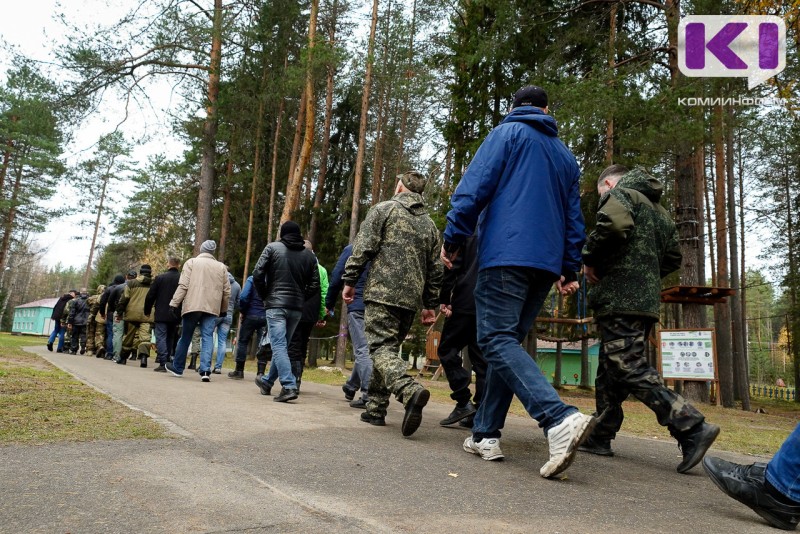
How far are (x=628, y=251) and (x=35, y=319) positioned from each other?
251ft

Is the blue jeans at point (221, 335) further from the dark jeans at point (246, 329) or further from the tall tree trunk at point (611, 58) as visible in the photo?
the tall tree trunk at point (611, 58)

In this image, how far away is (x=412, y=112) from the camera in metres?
25.2

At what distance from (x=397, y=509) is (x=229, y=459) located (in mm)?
1167

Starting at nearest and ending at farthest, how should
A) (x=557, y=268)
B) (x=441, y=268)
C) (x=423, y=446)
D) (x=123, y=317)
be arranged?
(x=557, y=268), (x=423, y=446), (x=441, y=268), (x=123, y=317)

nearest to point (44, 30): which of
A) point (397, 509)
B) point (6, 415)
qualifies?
point (6, 415)

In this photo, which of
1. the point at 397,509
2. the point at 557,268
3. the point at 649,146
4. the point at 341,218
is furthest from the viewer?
the point at 341,218

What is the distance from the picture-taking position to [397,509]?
248cm

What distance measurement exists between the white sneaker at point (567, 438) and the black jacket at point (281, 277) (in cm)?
426

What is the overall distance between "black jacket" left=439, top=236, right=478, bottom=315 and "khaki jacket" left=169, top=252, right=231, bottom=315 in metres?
4.77

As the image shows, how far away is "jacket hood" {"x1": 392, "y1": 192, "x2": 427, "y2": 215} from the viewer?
508 cm

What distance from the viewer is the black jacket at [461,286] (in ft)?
17.5

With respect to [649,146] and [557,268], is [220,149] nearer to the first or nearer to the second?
[649,146]

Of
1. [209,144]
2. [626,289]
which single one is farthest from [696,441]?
[209,144]

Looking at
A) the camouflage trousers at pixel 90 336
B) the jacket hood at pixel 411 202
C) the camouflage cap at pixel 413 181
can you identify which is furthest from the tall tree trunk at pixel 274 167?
the jacket hood at pixel 411 202
